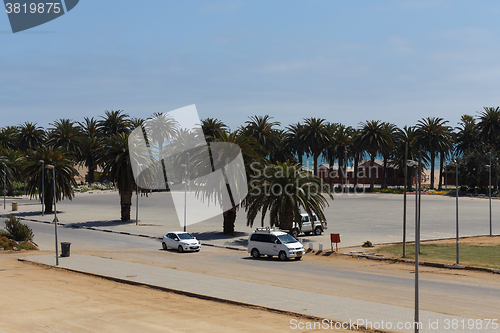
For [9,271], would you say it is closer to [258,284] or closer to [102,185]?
[258,284]

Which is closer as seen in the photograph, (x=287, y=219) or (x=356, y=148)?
(x=287, y=219)

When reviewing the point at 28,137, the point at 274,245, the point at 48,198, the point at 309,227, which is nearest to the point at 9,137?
the point at 28,137

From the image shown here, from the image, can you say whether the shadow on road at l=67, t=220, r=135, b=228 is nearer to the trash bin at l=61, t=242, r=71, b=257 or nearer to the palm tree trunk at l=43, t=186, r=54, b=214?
the palm tree trunk at l=43, t=186, r=54, b=214

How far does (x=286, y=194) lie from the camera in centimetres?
3756

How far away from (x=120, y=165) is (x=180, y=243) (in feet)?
71.4

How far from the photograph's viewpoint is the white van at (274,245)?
30773 mm

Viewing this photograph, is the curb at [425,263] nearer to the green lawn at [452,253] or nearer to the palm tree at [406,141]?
the green lawn at [452,253]

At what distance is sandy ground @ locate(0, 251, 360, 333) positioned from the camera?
15.4 m

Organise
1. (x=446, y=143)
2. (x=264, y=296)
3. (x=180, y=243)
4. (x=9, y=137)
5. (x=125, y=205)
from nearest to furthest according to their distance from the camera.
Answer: (x=264, y=296) < (x=180, y=243) < (x=125, y=205) < (x=446, y=143) < (x=9, y=137)

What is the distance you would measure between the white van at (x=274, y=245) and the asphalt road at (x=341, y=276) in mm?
583

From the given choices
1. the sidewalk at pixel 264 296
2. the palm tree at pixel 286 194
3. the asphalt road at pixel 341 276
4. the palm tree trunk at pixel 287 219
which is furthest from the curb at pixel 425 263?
the sidewalk at pixel 264 296

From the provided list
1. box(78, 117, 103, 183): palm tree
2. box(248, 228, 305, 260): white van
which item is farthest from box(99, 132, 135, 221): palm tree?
box(78, 117, 103, 183): palm tree

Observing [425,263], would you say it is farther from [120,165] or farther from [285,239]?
[120,165]

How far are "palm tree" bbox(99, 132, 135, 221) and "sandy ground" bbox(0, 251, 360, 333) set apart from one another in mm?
30729
